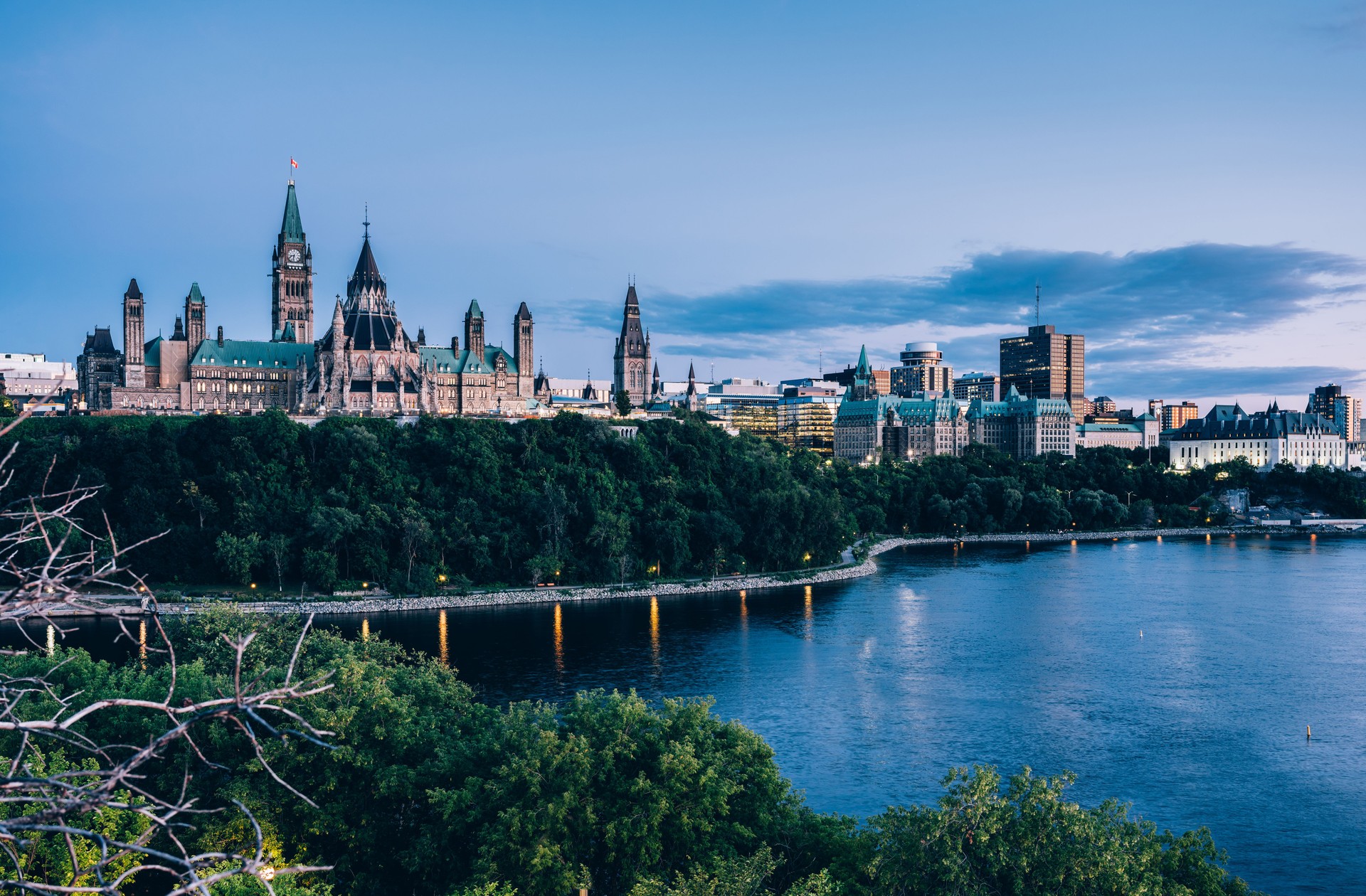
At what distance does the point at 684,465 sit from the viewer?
9738 centimetres

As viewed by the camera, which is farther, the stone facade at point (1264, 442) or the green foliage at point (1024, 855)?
the stone facade at point (1264, 442)

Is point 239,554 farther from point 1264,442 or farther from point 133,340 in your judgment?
point 1264,442

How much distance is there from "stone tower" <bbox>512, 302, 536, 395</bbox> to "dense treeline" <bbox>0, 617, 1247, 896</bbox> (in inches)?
4437

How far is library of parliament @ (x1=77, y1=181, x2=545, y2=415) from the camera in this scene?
4476 inches

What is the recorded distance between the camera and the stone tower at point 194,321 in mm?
117250

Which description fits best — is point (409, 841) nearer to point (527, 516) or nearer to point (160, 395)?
point (527, 516)

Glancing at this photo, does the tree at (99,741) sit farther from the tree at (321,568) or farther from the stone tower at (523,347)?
the stone tower at (523,347)

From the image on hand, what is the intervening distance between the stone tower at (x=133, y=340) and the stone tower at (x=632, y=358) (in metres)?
68.5

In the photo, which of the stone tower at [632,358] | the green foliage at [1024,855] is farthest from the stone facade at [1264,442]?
the green foliage at [1024,855]

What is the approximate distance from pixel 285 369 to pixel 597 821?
105828 millimetres

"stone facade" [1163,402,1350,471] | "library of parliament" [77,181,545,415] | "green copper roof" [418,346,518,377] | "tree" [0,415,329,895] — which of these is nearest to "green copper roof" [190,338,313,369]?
"library of parliament" [77,181,545,415]

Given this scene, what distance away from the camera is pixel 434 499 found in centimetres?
8425

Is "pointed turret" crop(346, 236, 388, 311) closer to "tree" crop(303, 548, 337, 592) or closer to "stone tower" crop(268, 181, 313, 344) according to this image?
"stone tower" crop(268, 181, 313, 344)

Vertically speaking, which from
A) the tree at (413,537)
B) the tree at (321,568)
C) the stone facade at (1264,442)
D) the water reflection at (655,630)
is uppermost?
the stone facade at (1264,442)
